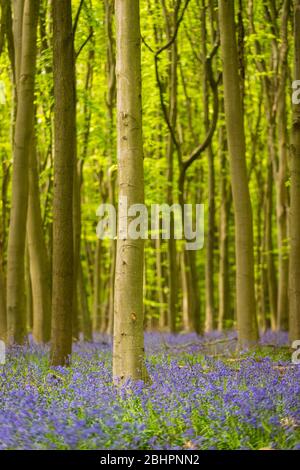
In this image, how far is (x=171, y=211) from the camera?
19641mm

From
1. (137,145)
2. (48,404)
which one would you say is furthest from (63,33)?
(48,404)

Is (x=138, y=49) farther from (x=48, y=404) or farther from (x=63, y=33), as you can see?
(x=48, y=404)

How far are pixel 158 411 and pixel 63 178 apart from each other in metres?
4.18

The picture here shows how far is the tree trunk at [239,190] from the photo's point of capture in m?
11.8

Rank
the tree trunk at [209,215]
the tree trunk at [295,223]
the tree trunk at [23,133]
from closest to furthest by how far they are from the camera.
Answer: the tree trunk at [295,223] < the tree trunk at [23,133] < the tree trunk at [209,215]

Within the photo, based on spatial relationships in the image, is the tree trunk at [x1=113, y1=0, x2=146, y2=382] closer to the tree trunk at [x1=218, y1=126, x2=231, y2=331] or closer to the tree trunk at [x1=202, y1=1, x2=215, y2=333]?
the tree trunk at [x1=202, y1=1, x2=215, y2=333]

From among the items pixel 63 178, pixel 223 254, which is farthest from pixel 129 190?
pixel 223 254

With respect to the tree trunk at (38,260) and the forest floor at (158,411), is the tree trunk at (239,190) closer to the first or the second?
the forest floor at (158,411)

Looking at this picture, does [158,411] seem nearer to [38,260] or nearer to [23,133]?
[23,133]

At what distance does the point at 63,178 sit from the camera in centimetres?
962

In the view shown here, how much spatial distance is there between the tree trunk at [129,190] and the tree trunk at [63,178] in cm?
181

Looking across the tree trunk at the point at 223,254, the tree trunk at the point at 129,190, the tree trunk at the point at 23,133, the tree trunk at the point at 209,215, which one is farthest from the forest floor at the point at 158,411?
the tree trunk at the point at 223,254

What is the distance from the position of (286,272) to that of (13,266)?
7.47 metres

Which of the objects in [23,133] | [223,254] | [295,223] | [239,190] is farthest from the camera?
[223,254]
